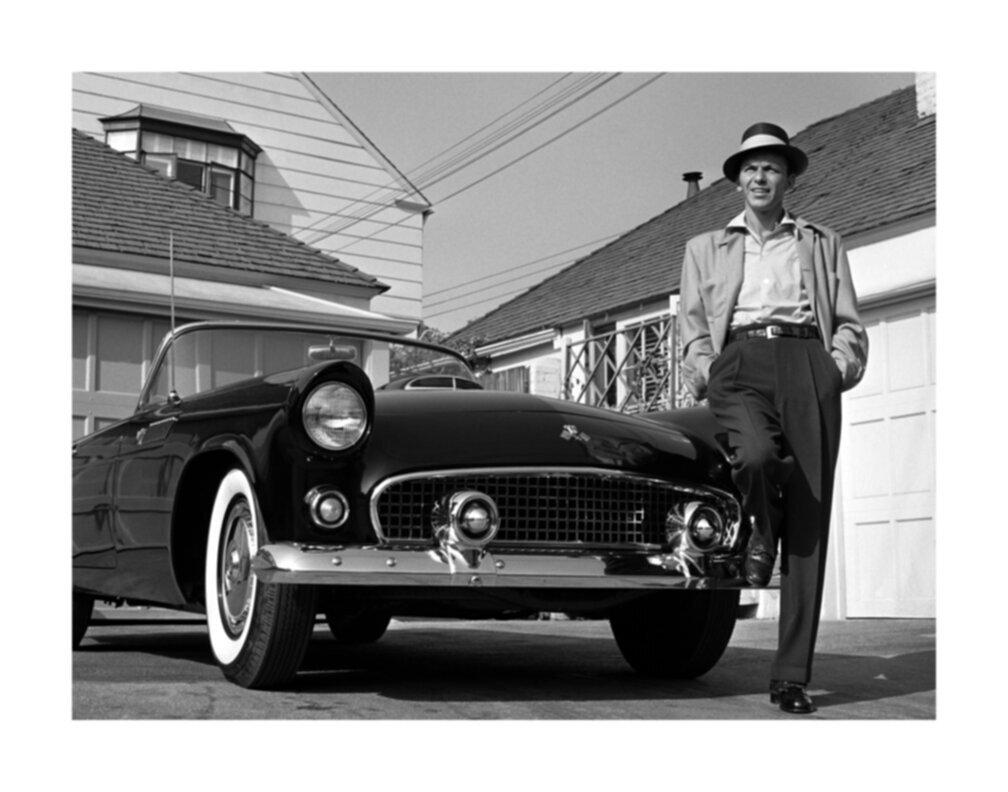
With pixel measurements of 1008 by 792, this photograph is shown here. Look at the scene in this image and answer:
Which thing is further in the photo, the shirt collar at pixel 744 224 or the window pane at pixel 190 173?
the window pane at pixel 190 173

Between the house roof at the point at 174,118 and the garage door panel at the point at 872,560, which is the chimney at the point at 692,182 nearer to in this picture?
the house roof at the point at 174,118

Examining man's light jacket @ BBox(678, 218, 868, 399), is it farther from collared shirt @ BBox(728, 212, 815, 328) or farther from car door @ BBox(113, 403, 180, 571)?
car door @ BBox(113, 403, 180, 571)

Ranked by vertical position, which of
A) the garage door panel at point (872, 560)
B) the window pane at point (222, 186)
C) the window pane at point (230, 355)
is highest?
the window pane at point (222, 186)

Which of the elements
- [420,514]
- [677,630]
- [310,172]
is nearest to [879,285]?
[677,630]

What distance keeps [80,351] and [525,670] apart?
5718mm

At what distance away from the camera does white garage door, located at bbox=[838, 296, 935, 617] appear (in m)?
7.91

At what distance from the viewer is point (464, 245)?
7363 millimetres

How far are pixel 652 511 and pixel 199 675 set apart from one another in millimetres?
1389

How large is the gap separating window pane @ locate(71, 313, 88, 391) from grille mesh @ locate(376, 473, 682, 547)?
20.3 feet

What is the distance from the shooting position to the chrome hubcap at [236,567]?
3613 mm

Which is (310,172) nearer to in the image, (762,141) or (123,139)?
(123,139)

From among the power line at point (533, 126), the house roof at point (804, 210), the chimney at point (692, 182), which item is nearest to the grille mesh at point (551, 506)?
the power line at point (533, 126)

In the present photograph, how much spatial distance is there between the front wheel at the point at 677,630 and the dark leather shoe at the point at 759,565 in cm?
32
